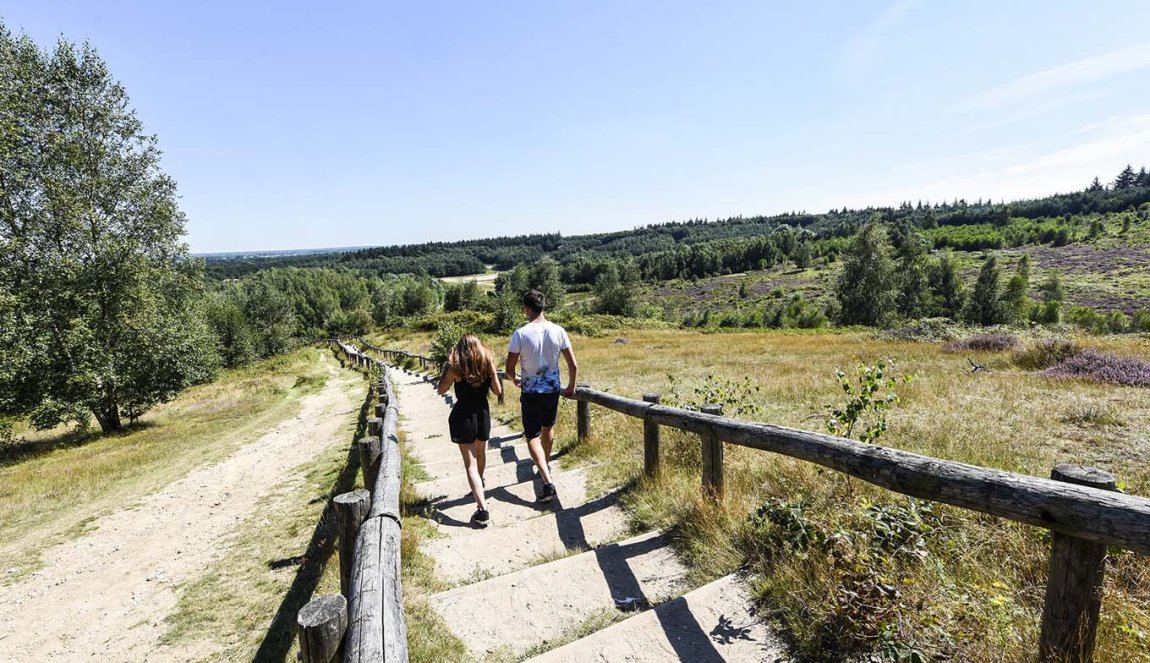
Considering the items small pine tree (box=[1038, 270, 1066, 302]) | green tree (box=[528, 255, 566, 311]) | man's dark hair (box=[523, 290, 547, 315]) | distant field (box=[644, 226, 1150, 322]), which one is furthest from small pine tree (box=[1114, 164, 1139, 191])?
man's dark hair (box=[523, 290, 547, 315])

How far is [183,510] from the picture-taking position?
8266 millimetres

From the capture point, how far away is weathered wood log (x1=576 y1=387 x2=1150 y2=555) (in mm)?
1908

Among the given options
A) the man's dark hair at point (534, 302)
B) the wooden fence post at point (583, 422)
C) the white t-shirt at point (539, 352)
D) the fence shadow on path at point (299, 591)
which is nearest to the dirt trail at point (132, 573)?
the fence shadow on path at point (299, 591)

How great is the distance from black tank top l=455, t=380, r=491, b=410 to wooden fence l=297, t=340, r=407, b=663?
1045mm

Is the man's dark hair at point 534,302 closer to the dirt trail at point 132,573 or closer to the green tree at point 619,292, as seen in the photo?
the dirt trail at point 132,573

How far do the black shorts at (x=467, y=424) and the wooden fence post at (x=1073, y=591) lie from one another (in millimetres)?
4282

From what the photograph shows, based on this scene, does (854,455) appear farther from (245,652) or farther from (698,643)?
(245,652)

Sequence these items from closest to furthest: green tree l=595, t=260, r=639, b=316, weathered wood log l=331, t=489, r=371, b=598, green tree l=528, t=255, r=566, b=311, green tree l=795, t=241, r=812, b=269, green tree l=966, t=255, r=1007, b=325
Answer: weathered wood log l=331, t=489, r=371, b=598 < green tree l=966, t=255, r=1007, b=325 < green tree l=595, t=260, r=639, b=316 < green tree l=528, t=255, r=566, b=311 < green tree l=795, t=241, r=812, b=269

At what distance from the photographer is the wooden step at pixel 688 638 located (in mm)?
2828


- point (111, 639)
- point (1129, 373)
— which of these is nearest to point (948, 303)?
point (1129, 373)

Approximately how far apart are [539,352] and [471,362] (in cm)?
74

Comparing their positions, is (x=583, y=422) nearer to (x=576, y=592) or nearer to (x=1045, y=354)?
(x=576, y=592)

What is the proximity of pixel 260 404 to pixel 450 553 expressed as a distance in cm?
2081

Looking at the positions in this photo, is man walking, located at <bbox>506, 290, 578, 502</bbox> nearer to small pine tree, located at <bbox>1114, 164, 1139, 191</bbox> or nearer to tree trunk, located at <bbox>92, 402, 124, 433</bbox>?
tree trunk, located at <bbox>92, 402, 124, 433</bbox>
